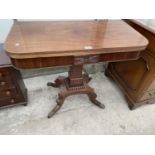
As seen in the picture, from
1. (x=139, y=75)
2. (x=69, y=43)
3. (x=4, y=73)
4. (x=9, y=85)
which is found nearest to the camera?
(x=69, y=43)

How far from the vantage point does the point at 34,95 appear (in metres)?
1.60

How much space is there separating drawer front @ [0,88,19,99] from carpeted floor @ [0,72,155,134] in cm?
20

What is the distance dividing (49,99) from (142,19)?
1249mm

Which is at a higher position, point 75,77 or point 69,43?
point 69,43

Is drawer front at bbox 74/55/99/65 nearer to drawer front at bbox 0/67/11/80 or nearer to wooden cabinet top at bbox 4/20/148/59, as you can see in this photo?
wooden cabinet top at bbox 4/20/148/59

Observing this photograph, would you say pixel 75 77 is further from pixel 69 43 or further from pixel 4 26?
pixel 4 26

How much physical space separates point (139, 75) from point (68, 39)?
0.79 metres

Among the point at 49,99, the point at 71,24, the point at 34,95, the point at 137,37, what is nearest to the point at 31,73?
the point at 34,95

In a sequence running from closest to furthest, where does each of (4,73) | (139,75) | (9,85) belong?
(4,73) < (9,85) < (139,75)

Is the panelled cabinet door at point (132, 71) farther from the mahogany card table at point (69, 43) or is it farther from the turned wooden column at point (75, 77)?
the turned wooden column at point (75, 77)

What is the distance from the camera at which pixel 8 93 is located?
1.28 meters

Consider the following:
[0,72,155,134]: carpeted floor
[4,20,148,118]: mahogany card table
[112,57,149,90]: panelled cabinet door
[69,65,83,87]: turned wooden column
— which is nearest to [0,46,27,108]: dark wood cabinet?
[0,72,155,134]: carpeted floor

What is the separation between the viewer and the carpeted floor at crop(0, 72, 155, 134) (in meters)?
1.32

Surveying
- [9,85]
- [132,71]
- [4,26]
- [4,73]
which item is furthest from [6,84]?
[132,71]
